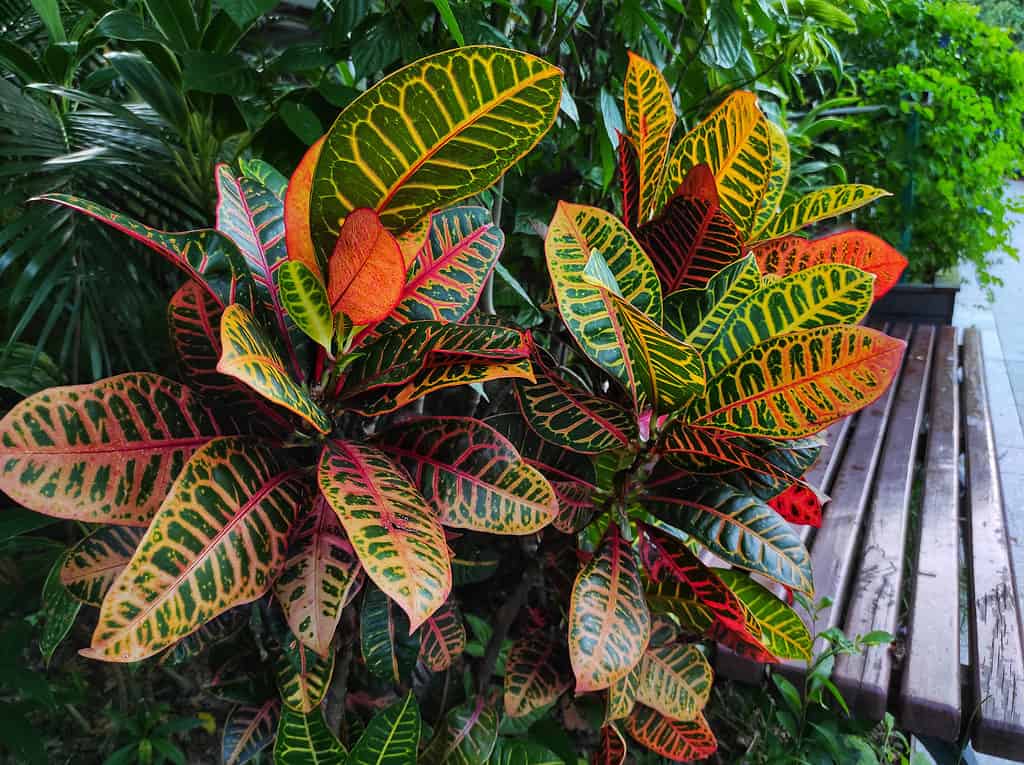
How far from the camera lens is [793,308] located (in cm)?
76

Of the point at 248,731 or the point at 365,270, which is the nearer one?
the point at 365,270

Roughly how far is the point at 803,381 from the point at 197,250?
2.02ft

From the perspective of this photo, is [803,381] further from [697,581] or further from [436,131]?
[436,131]

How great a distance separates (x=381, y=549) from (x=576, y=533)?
440 millimetres

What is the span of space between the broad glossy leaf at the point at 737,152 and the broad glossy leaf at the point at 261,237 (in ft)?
1.84

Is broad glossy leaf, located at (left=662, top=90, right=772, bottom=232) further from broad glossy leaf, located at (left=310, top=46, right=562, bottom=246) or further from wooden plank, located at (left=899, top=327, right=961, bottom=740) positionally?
wooden plank, located at (left=899, top=327, right=961, bottom=740)

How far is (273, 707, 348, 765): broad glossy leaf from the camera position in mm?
858

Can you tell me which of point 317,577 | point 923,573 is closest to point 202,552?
point 317,577

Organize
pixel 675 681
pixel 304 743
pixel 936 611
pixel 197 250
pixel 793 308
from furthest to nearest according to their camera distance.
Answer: pixel 936 611, pixel 675 681, pixel 304 743, pixel 793 308, pixel 197 250

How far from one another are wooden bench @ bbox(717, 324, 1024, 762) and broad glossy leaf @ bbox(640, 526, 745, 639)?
0.34m

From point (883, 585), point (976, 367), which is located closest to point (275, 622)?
point (883, 585)

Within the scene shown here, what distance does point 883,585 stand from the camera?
53.6 inches

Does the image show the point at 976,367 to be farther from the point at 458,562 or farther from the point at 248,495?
the point at 248,495

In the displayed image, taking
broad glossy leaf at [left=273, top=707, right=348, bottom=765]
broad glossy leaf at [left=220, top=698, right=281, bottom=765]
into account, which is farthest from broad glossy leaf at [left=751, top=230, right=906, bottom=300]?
broad glossy leaf at [left=220, top=698, right=281, bottom=765]
